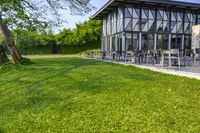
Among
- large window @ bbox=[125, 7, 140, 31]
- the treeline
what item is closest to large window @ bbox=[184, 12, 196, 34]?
large window @ bbox=[125, 7, 140, 31]

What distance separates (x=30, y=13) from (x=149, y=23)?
1149 cm

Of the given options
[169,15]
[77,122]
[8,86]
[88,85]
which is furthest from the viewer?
[169,15]

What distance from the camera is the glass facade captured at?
73.9ft

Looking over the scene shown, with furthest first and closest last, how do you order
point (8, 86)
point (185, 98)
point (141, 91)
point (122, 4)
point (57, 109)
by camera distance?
1. point (122, 4)
2. point (8, 86)
3. point (141, 91)
4. point (185, 98)
5. point (57, 109)

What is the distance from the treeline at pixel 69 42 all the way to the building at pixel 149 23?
15.3m

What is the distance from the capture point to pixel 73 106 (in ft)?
17.9

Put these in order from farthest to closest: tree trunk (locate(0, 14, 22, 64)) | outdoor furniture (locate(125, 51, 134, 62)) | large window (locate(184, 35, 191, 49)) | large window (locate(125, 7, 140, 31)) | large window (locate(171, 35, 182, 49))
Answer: large window (locate(184, 35, 191, 49)), large window (locate(171, 35, 182, 49)), large window (locate(125, 7, 140, 31)), outdoor furniture (locate(125, 51, 134, 62)), tree trunk (locate(0, 14, 22, 64))

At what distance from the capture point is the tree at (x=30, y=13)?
14.0 metres

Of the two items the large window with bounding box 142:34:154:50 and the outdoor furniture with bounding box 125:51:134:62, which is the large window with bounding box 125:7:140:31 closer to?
the large window with bounding box 142:34:154:50

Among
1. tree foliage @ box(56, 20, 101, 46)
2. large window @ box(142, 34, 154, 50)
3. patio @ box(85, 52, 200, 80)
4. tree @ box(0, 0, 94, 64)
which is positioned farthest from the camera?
tree foliage @ box(56, 20, 101, 46)

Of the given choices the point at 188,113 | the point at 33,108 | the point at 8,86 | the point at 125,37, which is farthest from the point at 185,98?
the point at 125,37

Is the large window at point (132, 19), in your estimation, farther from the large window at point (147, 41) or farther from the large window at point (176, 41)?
the large window at point (176, 41)

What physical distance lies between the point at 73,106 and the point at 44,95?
4.81 feet

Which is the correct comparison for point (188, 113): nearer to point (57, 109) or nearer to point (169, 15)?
point (57, 109)
